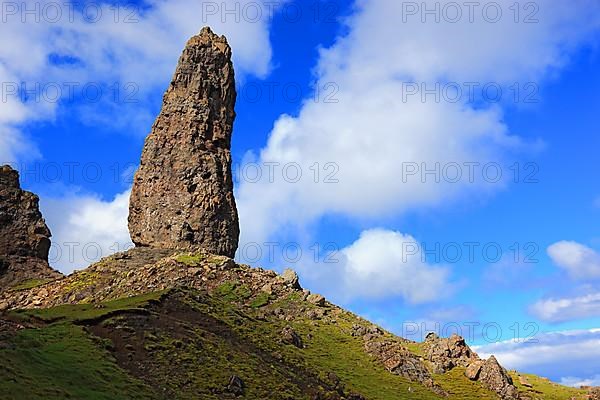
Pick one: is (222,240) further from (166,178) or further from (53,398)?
(53,398)

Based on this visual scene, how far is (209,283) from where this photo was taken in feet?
333

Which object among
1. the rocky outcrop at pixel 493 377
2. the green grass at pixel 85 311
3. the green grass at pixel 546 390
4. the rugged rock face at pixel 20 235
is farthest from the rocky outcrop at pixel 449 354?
the rugged rock face at pixel 20 235

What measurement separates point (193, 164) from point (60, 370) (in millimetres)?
77069

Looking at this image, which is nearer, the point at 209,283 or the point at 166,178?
the point at 209,283

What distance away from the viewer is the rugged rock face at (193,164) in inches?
4761

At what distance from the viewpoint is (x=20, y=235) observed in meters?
143

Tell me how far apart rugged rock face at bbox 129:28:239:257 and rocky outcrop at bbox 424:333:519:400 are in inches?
1839

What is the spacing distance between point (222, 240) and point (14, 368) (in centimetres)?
7666

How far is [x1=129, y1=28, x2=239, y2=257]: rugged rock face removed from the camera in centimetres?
12094

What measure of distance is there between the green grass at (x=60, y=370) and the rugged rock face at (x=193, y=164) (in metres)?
60.3

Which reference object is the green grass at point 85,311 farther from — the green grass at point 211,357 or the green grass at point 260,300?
the green grass at point 260,300

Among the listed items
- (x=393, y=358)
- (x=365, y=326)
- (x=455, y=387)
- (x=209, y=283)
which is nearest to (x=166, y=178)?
(x=209, y=283)

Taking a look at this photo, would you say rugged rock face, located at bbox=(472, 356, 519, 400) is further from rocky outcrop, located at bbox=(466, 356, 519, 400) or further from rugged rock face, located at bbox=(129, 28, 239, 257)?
rugged rock face, located at bbox=(129, 28, 239, 257)

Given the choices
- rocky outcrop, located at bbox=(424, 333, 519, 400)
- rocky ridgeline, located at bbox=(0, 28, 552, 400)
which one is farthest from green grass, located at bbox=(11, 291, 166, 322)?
rocky outcrop, located at bbox=(424, 333, 519, 400)
